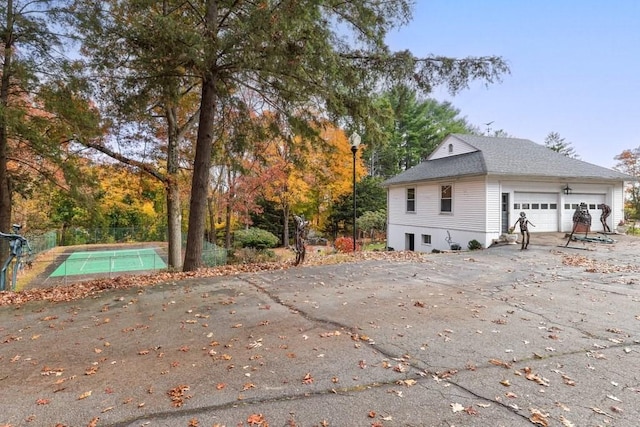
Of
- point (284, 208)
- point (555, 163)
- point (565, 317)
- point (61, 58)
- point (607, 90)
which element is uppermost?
point (607, 90)

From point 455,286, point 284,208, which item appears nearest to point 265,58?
point 455,286

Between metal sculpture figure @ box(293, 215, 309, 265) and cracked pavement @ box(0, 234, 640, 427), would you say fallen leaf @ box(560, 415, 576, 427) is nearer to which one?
cracked pavement @ box(0, 234, 640, 427)

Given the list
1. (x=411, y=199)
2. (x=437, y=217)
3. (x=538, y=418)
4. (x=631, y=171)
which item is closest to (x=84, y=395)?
(x=538, y=418)

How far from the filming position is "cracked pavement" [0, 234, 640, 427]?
2.32 m

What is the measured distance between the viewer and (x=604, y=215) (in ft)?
46.2

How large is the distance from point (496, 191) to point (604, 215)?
491 cm

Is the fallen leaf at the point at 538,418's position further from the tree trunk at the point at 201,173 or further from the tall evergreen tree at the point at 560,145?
the tall evergreen tree at the point at 560,145

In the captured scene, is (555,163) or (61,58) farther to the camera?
(555,163)

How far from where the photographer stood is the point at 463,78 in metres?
7.32

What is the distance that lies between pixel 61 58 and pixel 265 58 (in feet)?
14.4

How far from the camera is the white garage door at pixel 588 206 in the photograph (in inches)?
572

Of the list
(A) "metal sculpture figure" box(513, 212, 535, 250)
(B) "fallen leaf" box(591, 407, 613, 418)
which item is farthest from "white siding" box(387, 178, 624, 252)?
(B) "fallen leaf" box(591, 407, 613, 418)

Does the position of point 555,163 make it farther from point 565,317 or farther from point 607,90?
point 565,317

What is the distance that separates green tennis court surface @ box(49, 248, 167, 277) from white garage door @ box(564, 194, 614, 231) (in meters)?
17.4
